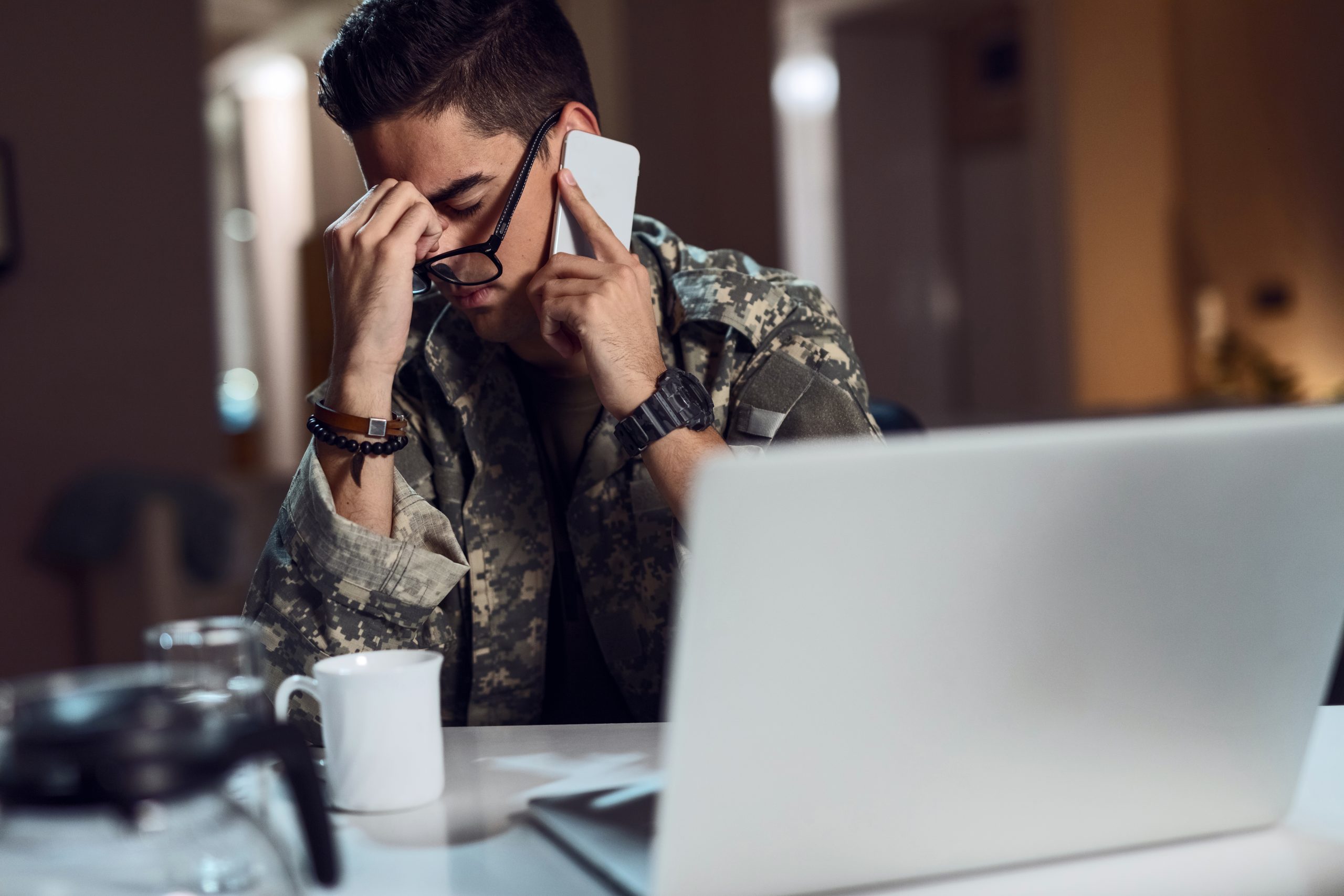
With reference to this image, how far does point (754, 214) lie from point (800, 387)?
2.67 meters

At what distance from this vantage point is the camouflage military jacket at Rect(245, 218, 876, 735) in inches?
48.0

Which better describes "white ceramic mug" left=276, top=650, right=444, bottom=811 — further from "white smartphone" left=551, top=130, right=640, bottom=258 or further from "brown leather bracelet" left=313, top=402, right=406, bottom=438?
"white smartphone" left=551, top=130, right=640, bottom=258

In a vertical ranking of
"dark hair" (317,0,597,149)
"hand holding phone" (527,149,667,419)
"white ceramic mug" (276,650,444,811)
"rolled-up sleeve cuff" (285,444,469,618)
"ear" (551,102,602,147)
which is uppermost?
"dark hair" (317,0,597,149)

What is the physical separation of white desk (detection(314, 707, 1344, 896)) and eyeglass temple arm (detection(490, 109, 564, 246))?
63 centimetres

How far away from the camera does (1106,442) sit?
490 millimetres

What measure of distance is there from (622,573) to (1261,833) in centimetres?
75

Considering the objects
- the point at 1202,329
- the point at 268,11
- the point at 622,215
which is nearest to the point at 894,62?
the point at 1202,329

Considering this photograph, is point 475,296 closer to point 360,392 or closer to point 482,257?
point 482,257

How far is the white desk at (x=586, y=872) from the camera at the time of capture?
1.87ft

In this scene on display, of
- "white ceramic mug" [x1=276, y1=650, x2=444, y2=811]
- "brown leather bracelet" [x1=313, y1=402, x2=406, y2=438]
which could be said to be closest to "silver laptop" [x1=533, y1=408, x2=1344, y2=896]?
"white ceramic mug" [x1=276, y1=650, x2=444, y2=811]

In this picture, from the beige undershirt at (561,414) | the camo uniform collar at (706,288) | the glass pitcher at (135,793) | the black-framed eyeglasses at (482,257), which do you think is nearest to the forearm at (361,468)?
the black-framed eyeglasses at (482,257)

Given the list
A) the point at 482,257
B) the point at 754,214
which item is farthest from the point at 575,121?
the point at 754,214

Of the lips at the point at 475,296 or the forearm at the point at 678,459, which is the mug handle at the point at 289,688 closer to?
the forearm at the point at 678,459

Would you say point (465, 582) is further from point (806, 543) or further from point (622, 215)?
point (806, 543)
